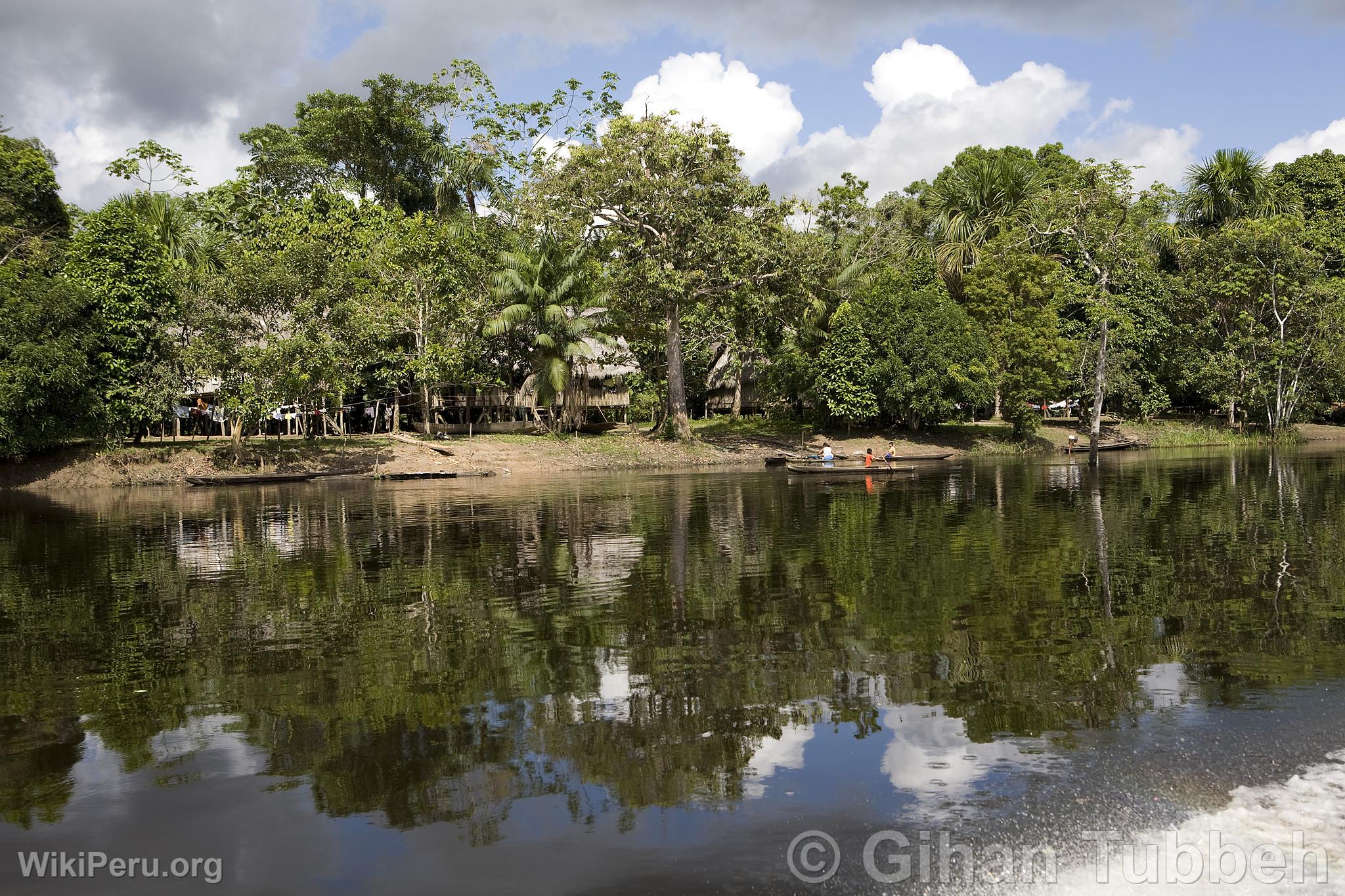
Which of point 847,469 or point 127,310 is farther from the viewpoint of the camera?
point 127,310

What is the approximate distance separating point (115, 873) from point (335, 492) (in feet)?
93.2

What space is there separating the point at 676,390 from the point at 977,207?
2056 centimetres

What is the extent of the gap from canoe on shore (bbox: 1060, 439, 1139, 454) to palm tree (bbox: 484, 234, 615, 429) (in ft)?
75.9

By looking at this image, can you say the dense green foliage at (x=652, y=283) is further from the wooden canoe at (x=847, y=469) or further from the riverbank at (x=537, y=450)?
the wooden canoe at (x=847, y=469)

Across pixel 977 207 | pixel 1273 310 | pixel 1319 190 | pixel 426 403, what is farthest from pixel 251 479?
pixel 1319 190

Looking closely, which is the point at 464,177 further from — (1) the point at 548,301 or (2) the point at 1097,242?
(2) the point at 1097,242

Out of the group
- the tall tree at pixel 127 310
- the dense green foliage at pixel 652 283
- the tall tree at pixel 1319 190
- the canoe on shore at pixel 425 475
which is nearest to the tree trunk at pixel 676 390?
the dense green foliage at pixel 652 283

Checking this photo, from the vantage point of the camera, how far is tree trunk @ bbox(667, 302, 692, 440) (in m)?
45.9

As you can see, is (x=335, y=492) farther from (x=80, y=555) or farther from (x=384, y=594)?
(x=384, y=594)

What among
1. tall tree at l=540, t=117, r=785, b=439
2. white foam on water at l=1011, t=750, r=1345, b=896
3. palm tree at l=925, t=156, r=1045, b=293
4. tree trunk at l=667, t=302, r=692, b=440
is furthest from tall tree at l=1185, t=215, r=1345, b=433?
white foam on water at l=1011, t=750, r=1345, b=896

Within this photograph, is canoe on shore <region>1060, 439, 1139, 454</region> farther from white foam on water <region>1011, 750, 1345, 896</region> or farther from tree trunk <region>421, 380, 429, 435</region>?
white foam on water <region>1011, 750, 1345, 896</region>

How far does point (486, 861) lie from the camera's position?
20.8ft

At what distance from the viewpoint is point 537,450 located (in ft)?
144

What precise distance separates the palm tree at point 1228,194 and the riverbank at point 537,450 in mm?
11898
